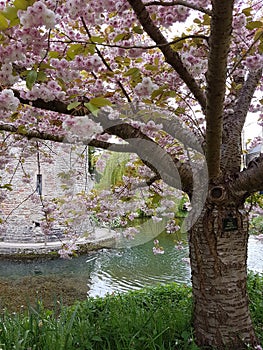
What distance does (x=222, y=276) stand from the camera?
6.17ft

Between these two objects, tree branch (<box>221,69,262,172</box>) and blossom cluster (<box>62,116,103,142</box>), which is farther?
tree branch (<box>221,69,262,172</box>)

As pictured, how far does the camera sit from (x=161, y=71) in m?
2.15

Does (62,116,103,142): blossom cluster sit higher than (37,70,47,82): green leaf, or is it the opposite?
(37,70,47,82): green leaf

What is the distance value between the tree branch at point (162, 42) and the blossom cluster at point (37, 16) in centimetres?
35

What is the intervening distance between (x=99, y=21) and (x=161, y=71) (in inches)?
27.8

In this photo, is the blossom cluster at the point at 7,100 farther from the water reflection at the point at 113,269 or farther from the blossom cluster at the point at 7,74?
the water reflection at the point at 113,269

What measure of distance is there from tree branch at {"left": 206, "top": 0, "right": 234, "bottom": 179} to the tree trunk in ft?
1.17

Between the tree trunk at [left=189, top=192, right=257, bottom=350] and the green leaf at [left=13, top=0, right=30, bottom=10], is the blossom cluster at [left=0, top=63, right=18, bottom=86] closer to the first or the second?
the green leaf at [left=13, top=0, right=30, bottom=10]

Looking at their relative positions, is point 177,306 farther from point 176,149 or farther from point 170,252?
point 170,252

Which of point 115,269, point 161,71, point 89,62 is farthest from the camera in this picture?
point 115,269

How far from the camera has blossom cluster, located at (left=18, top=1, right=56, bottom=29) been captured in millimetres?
957

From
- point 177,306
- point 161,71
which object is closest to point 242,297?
point 177,306

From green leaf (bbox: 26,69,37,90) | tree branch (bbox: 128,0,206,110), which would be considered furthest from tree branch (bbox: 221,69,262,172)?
green leaf (bbox: 26,69,37,90)

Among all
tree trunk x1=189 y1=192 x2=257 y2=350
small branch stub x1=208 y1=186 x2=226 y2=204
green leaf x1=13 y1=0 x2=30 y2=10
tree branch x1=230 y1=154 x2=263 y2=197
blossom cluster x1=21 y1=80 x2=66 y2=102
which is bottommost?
tree trunk x1=189 y1=192 x2=257 y2=350
